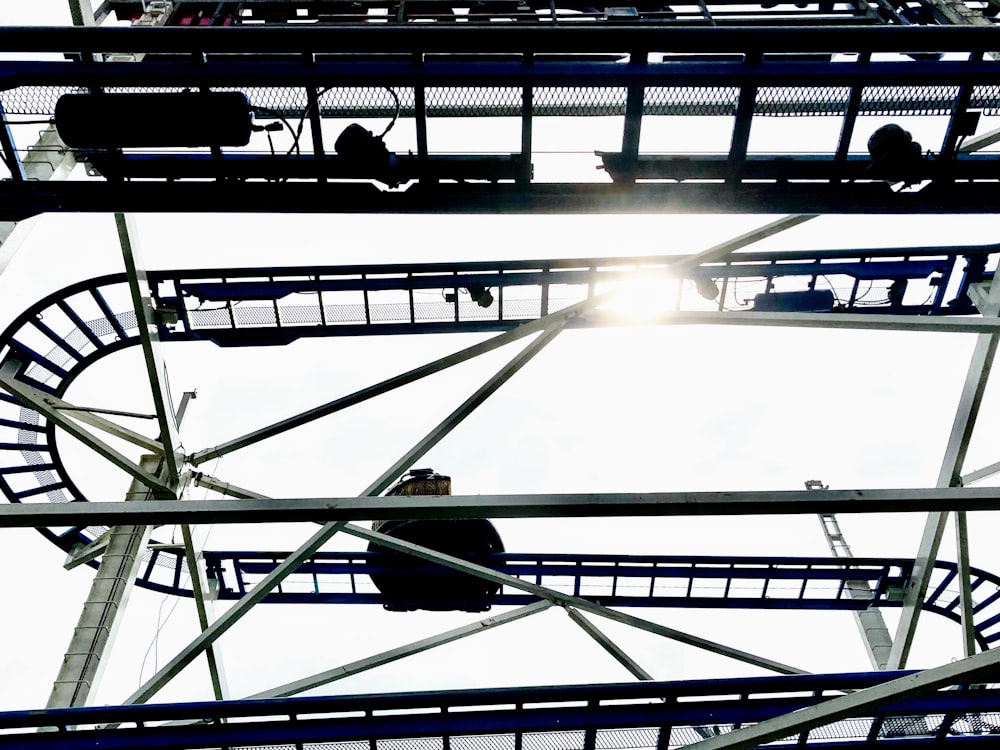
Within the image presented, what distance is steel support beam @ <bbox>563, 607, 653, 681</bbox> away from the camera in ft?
28.7

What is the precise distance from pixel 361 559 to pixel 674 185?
8173mm

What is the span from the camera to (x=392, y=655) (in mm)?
9164

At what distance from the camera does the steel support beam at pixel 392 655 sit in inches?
344

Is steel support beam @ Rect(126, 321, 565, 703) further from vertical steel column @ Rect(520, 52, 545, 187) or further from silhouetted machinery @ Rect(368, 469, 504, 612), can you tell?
silhouetted machinery @ Rect(368, 469, 504, 612)

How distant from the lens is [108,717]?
19.5 feet

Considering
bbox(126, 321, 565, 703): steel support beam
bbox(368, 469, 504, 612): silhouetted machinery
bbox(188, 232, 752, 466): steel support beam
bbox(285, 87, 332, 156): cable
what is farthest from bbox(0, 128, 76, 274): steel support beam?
bbox(368, 469, 504, 612): silhouetted machinery

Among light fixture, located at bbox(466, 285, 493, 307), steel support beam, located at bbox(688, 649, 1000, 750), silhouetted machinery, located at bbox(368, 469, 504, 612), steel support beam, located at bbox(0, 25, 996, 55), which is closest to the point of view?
steel support beam, located at bbox(688, 649, 1000, 750)

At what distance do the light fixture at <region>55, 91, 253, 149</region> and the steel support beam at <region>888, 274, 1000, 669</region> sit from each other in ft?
25.0

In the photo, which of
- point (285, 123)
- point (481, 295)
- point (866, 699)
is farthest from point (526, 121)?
point (866, 699)

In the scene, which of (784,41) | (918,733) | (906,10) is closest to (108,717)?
(918,733)

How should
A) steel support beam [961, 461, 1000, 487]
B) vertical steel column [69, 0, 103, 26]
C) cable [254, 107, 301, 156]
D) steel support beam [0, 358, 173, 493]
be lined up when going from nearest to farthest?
cable [254, 107, 301, 156] → vertical steel column [69, 0, 103, 26] → steel support beam [961, 461, 1000, 487] → steel support beam [0, 358, 173, 493]

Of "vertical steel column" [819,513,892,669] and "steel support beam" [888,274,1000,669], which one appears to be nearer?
"steel support beam" [888,274,1000,669]

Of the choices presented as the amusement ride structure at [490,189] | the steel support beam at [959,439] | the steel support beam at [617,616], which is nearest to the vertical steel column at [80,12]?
the amusement ride structure at [490,189]

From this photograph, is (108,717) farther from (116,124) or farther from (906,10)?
(906,10)
